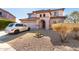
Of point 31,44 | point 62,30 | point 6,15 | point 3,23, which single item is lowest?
point 31,44

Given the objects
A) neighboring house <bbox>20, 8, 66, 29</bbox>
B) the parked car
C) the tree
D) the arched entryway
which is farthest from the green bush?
the tree

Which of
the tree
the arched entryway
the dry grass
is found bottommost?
the dry grass

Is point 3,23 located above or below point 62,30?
above

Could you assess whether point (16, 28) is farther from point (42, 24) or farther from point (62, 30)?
point (62, 30)

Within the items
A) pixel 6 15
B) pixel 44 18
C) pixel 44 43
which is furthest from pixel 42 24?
pixel 6 15

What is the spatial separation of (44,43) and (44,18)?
1.37 ft

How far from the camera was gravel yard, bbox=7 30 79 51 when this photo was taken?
2559mm

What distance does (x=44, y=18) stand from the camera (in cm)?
260

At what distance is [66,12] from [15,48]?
1038 millimetres

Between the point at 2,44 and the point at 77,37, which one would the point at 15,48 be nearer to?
the point at 2,44

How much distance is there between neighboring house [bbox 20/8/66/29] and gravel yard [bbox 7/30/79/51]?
150 millimetres

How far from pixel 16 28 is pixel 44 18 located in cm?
50

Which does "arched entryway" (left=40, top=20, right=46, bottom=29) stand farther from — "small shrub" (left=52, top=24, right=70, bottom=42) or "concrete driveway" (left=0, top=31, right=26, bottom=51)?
"concrete driveway" (left=0, top=31, right=26, bottom=51)
